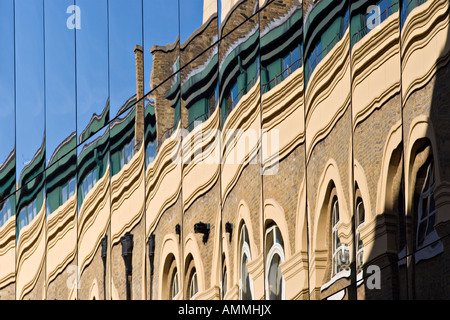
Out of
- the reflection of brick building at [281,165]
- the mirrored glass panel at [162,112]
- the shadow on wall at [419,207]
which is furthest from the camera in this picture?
the mirrored glass panel at [162,112]

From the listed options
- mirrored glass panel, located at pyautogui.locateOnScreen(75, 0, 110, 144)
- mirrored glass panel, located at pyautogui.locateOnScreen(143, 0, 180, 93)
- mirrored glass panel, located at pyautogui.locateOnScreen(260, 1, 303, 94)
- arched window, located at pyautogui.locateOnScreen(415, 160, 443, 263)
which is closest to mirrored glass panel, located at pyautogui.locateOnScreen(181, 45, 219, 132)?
mirrored glass panel, located at pyautogui.locateOnScreen(143, 0, 180, 93)

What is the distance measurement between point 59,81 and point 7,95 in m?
2.63

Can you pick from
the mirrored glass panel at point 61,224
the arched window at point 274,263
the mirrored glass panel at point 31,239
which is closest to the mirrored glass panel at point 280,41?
the arched window at point 274,263

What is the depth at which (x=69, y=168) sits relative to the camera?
21781mm

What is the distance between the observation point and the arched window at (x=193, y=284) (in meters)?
17.6

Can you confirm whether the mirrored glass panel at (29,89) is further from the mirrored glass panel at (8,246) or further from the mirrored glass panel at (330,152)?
the mirrored glass panel at (330,152)

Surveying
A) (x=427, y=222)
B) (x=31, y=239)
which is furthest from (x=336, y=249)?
(x=31, y=239)

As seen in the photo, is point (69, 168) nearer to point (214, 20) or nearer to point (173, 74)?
point (173, 74)

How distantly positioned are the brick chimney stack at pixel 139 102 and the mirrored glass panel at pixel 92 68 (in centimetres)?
105

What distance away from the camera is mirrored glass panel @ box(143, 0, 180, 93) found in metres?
18.4

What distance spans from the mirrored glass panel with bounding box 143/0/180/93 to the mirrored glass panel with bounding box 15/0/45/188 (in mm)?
4077

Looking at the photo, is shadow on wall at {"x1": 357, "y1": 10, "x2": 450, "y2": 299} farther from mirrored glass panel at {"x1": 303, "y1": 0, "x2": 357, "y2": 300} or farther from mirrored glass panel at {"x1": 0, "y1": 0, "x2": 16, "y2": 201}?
mirrored glass panel at {"x1": 0, "y1": 0, "x2": 16, "y2": 201}
